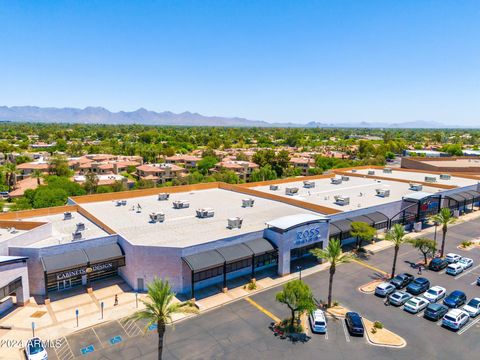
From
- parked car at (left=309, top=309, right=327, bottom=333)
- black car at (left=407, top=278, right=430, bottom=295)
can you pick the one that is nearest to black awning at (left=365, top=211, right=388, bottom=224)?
black car at (left=407, top=278, right=430, bottom=295)

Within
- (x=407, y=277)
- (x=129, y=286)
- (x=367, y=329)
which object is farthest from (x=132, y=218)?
(x=407, y=277)

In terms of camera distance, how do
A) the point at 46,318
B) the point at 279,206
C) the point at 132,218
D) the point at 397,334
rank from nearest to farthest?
the point at 397,334, the point at 46,318, the point at 132,218, the point at 279,206

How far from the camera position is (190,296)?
4053 centimetres

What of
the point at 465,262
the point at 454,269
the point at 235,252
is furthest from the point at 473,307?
the point at 235,252

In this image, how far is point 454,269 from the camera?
4722 cm

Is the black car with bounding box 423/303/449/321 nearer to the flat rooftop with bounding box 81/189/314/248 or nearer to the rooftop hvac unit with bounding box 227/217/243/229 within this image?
the flat rooftop with bounding box 81/189/314/248

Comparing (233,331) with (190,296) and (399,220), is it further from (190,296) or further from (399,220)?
(399,220)

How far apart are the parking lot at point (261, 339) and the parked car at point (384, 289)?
66 centimetres

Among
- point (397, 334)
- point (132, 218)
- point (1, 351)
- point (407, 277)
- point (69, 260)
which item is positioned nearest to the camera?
point (1, 351)

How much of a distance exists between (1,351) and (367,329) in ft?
109

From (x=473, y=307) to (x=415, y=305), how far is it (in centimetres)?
624

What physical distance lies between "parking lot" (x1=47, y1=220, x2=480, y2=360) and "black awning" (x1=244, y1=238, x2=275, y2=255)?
213 inches

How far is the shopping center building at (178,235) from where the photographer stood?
1582 inches

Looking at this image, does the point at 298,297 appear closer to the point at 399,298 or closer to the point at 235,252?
the point at 235,252
